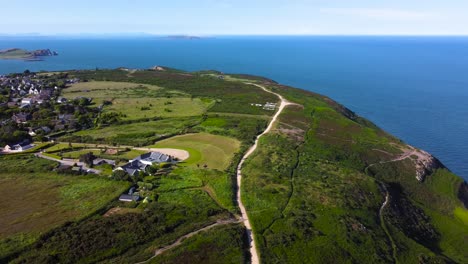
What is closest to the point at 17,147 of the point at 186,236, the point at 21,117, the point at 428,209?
the point at 21,117

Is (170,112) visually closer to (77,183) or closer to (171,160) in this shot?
(171,160)

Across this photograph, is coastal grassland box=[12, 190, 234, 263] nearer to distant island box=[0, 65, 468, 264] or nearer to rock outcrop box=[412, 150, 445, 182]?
distant island box=[0, 65, 468, 264]

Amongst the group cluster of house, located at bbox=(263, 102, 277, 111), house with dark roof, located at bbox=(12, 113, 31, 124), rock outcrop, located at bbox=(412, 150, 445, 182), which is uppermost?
house with dark roof, located at bbox=(12, 113, 31, 124)

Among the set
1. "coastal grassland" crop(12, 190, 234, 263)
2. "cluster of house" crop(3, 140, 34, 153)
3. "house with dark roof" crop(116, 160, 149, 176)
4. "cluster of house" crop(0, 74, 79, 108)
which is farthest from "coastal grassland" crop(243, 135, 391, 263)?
"cluster of house" crop(0, 74, 79, 108)

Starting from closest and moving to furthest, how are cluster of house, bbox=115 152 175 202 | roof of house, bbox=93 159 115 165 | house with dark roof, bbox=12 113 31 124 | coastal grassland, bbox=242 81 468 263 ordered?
coastal grassland, bbox=242 81 468 263
cluster of house, bbox=115 152 175 202
roof of house, bbox=93 159 115 165
house with dark roof, bbox=12 113 31 124

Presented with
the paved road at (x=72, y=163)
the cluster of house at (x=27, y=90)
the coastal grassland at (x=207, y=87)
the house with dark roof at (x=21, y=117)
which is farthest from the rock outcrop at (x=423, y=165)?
the cluster of house at (x=27, y=90)

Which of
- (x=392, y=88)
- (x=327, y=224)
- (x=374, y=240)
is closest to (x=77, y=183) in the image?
(x=327, y=224)

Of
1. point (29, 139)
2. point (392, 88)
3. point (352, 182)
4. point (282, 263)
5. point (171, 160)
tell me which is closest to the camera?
point (282, 263)

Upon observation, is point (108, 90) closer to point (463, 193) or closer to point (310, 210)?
point (310, 210)
